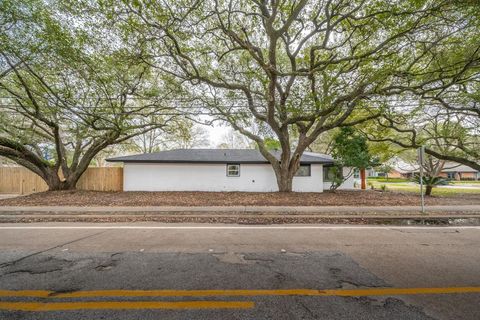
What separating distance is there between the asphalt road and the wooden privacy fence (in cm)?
1118

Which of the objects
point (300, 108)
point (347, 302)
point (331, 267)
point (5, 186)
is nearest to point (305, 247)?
point (331, 267)

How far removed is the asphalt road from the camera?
268cm

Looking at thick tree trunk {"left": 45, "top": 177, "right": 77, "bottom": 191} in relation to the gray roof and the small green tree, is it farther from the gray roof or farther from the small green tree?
the small green tree

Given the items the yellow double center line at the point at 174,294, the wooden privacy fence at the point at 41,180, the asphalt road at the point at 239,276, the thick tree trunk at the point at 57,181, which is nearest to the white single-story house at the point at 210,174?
the wooden privacy fence at the point at 41,180

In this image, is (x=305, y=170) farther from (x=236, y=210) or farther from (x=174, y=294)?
(x=174, y=294)

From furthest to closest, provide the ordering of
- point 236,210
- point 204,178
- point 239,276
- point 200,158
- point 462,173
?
point 462,173
point 200,158
point 204,178
point 236,210
point 239,276

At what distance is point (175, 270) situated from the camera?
12.4ft

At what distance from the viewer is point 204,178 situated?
16828mm

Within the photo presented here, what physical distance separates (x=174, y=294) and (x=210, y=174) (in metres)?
14.0

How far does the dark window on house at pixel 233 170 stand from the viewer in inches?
669

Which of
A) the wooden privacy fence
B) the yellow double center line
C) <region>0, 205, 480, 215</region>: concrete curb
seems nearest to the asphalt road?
the yellow double center line

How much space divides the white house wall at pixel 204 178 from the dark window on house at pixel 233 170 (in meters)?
0.24

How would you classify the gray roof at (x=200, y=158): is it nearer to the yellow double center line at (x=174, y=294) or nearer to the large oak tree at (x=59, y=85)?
the large oak tree at (x=59, y=85)

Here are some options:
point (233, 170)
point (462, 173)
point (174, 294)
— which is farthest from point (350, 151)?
point (462, 173)
